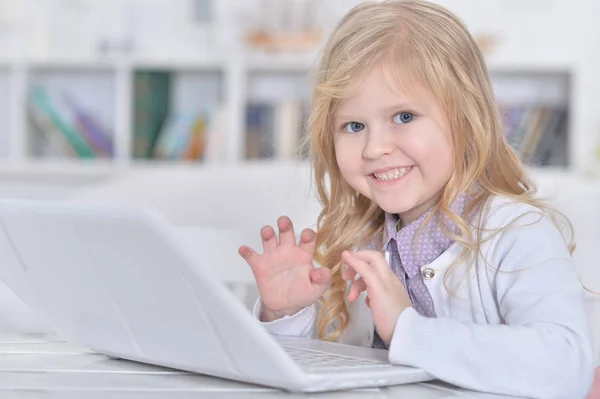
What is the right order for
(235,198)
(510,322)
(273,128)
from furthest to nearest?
1. (273,128)
2. (235,198)
3. (510,322)

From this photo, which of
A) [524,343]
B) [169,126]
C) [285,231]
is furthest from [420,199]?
[169,126]

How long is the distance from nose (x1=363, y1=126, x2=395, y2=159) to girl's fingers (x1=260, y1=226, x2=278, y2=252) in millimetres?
143

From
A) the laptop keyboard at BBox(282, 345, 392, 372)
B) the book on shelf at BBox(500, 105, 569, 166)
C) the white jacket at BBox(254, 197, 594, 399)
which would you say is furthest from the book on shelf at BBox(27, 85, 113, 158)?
the laptop keyboard at BBox(282, 345, 392, 372)

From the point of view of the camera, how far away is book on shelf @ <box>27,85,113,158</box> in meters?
3.34

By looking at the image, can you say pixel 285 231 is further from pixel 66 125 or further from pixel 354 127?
pixel 66 125

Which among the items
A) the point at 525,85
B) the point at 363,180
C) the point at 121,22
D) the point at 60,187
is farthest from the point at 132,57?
the point at 363,180

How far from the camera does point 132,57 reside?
3.23 metres

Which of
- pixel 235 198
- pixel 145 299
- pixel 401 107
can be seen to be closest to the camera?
pixel 145 299

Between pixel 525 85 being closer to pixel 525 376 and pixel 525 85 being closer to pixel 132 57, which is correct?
pixel 132 57

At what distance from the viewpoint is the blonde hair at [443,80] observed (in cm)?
99

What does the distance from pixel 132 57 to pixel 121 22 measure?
0.45 feet

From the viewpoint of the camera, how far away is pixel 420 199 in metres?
1.01

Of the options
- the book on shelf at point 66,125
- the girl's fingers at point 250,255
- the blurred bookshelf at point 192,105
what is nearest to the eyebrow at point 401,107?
the girl's fingers at point 250,255

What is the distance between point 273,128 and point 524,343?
2.50 meters
